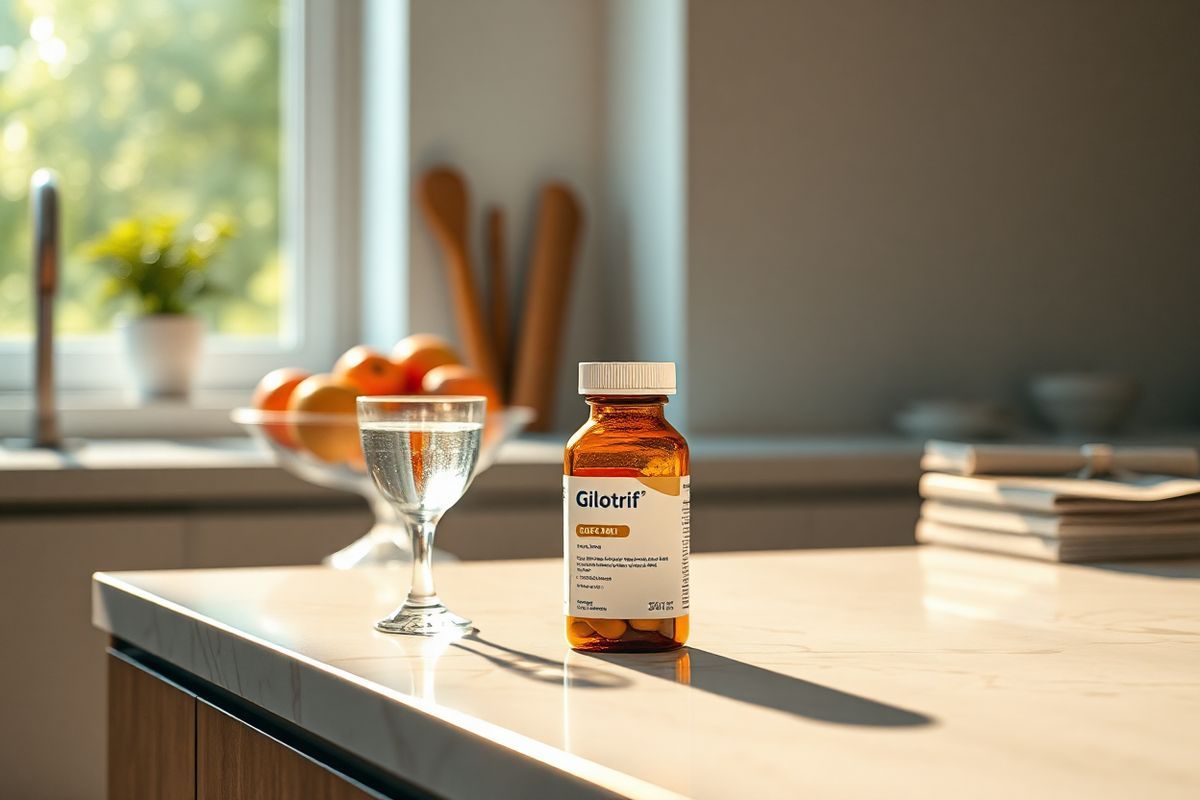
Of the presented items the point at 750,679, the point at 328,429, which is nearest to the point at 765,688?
the point at 750,679

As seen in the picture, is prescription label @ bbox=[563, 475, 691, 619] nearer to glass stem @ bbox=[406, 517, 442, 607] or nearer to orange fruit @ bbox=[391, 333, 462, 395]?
glass stem @ bbox=[406, 517, 442, 607]

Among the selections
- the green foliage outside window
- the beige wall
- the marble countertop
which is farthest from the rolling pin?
the marble countertop

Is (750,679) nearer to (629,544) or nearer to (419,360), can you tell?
(629,544)

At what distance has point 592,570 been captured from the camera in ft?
2.28

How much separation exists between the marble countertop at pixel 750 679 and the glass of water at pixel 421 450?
0.07 metres

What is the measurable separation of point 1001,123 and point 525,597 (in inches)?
78.5

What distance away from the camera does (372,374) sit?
146 centimetres

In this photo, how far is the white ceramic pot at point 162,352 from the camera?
239cm

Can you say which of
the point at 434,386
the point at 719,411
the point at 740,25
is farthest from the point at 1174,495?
the point at 740,25

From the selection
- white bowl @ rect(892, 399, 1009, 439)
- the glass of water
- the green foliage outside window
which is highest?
the green foliage outside window

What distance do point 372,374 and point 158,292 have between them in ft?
3.51

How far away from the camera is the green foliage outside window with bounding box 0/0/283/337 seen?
2.45m

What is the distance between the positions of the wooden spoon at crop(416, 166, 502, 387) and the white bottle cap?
1.77 metres

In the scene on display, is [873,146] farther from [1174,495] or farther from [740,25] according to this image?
[1174,495]
